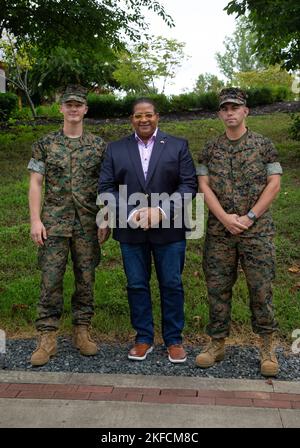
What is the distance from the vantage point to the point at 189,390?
12.3 ft

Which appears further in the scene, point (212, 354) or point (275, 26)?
point (275, 26)

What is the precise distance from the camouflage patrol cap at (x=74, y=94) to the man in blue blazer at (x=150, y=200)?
15.8 inches

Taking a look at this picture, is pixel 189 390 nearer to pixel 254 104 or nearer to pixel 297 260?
pixel 297 260

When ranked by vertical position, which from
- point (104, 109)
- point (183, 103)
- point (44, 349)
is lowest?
point (44, 349)

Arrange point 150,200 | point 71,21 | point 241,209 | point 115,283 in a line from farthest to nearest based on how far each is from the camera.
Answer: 1. point 71,21
2. point 115,283
3. point 150,200
4. point 241,209

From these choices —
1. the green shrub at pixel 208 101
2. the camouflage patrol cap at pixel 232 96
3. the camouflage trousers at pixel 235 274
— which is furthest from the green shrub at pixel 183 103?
the camouflage trousers at pixel 235 274

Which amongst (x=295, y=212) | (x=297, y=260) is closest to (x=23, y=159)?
(x=295, y=212)

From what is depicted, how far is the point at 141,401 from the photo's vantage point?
3559 mm

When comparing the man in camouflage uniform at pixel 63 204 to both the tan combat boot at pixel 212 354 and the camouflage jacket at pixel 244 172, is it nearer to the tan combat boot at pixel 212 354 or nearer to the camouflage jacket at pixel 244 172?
the camouflage jacket at pixel 244 172

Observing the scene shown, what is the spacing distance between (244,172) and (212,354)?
135cm

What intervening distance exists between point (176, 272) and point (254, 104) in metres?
16.7

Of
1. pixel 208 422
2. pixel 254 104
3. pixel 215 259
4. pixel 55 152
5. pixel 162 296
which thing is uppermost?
pixel 254 104

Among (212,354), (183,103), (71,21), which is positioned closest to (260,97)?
(183,103)

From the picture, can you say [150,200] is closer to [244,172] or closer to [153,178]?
[153,178]
